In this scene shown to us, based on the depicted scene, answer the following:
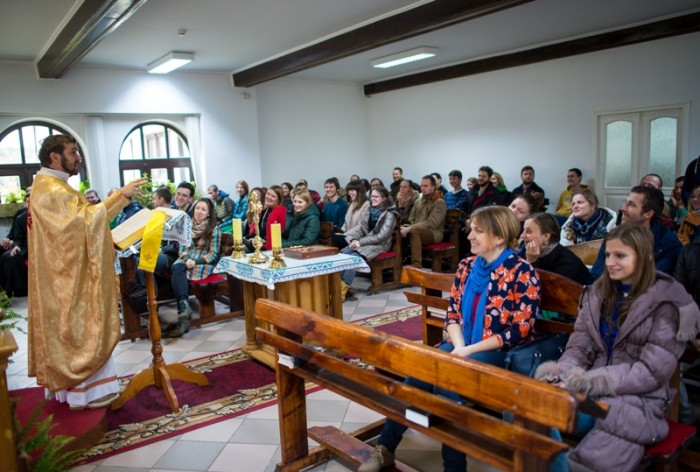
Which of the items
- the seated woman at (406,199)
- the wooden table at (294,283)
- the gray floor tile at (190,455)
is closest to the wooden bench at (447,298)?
the wooden table at (294,283)

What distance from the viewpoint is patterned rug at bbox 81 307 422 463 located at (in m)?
3.13

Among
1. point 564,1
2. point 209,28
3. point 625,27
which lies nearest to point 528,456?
point 564,1

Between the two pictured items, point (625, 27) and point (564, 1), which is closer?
point (564, 1)

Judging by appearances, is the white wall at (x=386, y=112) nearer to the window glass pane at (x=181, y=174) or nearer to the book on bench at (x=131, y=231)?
the window glass pane at (x=181, y=174)

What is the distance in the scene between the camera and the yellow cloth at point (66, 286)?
3.13 metres

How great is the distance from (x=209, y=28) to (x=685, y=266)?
5770mm

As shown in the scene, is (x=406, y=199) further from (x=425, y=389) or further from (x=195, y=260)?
(x=425, y=389)

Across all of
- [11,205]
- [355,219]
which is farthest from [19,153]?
[355,219]

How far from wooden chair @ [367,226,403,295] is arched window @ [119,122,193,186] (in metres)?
4.81

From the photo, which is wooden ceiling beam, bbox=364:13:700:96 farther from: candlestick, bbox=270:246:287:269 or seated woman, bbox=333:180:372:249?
candlestick, bbox=270:246:287:269

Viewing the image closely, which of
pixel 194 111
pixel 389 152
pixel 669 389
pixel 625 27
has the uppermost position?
pixel 625 27

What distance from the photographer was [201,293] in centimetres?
518

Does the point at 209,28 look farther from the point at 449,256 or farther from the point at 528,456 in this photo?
the point at 528,456

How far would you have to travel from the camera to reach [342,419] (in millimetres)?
3227
